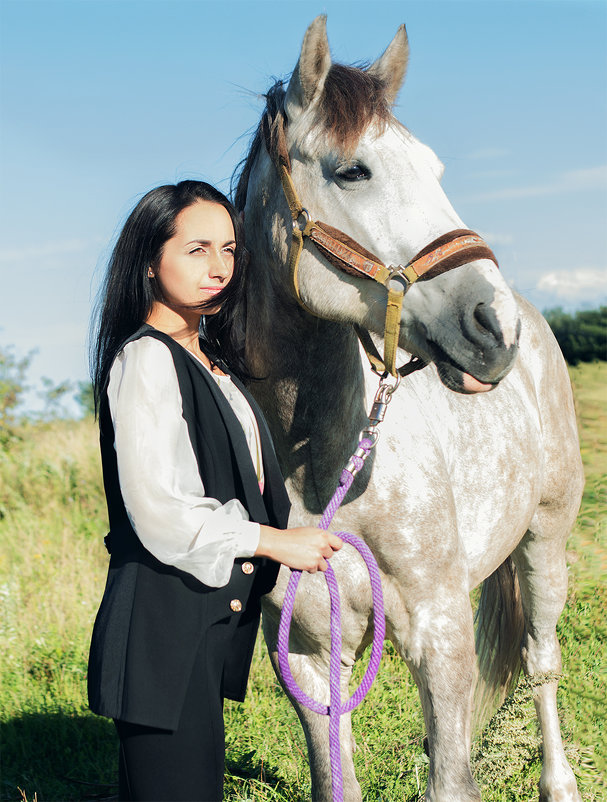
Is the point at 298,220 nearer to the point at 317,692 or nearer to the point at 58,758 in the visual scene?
the point at 317,692

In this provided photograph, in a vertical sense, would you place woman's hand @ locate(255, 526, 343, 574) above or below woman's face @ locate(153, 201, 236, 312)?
below

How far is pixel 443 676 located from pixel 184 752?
32.6 inches

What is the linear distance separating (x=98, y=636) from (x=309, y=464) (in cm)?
80

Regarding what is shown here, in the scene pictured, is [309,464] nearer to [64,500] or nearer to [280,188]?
[280,188]

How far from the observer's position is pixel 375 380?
243 centimetres

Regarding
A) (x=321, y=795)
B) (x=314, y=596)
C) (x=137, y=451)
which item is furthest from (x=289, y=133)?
(x=321, y=795)

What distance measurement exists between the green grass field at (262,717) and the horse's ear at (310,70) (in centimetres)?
241

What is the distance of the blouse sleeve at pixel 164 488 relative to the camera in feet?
5.27

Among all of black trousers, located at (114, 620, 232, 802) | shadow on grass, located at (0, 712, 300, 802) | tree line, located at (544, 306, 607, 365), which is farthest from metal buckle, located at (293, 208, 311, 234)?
tree line, located at (544, 306, 607, 365)

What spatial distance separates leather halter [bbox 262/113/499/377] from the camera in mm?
1859

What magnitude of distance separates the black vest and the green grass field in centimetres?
169

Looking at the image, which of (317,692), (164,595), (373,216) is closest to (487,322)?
(373,216)

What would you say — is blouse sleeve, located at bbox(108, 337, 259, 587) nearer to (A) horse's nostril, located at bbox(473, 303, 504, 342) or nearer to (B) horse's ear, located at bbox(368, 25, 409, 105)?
(A) horse's nostril, located at bbox(473, 303, 504, 342)

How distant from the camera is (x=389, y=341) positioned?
6.42ft
